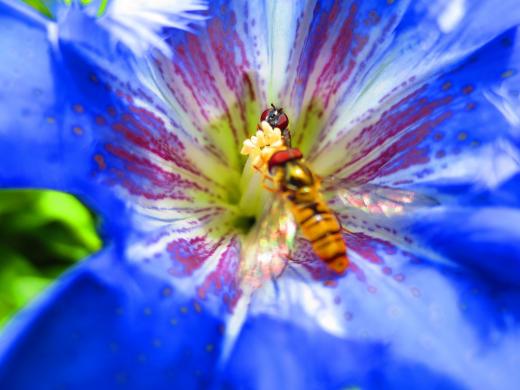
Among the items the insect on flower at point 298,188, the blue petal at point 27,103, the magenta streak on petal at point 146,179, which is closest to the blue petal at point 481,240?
the insect on flower at point 298,188

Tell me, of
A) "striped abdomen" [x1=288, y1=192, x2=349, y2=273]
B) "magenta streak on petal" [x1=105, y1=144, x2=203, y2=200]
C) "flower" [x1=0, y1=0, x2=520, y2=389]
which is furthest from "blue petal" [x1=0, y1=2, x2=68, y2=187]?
"striped abdomen" [x1=288, y1=192, x2=349, y2=273]

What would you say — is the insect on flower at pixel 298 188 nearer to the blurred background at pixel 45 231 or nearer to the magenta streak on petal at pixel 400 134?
the magenta streak on petal at pixel 400 134

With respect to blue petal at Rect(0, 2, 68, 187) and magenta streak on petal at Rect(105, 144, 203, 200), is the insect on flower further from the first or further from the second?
blue petal at Rect(0, 2, 68, 187)

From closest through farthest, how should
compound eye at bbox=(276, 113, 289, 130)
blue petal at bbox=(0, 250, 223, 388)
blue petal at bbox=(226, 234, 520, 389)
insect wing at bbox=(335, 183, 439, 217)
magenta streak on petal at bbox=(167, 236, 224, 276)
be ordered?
blue petal at bbox=(0, 250, 223, 388) < blue petal at bbox=(226, 234, 520, 389) < magenta streak on petal at bbox=(167, 236, 224, 276) < insect wing at bbox=(335, 183, 439, 217) < compound eye at bbox=(276, 113, 289, 130)

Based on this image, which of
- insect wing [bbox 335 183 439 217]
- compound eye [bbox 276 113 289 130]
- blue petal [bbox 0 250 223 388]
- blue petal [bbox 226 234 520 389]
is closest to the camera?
blue petal [bbox 0 250 223 388]

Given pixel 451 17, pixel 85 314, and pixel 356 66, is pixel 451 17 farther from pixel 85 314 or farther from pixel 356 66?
pixel 85 314

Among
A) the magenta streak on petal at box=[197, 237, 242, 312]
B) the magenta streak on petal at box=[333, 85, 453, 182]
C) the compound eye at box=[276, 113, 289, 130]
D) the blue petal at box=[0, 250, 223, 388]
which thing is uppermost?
the magenta streak on petal at box=[333, 85, 453, 182]

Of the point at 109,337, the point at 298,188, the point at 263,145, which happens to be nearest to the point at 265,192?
the point at 263,145

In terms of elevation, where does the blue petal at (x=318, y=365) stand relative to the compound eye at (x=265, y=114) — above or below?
below
